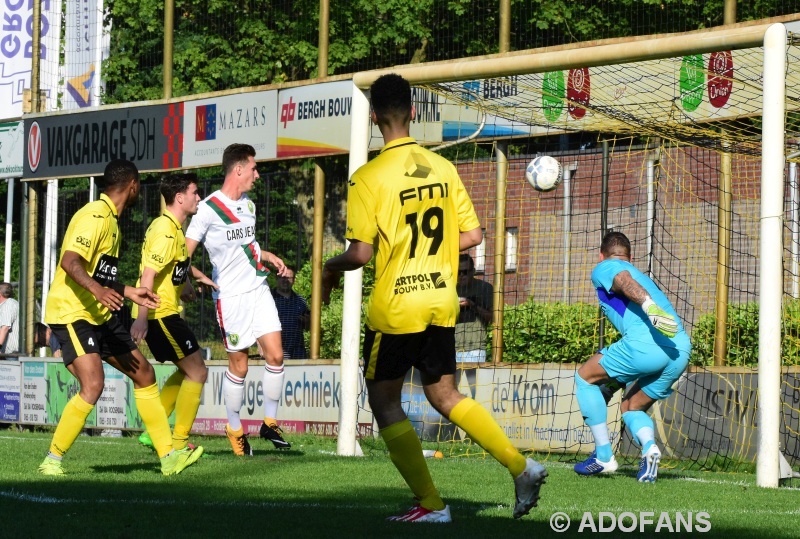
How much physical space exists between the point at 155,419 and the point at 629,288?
3.34 meters

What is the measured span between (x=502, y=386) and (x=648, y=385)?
3761 mm

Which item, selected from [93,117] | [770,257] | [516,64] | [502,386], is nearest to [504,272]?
[502,386]

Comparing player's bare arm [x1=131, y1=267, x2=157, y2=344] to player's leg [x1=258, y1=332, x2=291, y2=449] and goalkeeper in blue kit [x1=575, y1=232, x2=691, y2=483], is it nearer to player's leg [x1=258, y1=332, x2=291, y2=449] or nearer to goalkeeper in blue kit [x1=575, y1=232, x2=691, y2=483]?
player's leg [x1=258, y1=332, x2=291, y2=449]

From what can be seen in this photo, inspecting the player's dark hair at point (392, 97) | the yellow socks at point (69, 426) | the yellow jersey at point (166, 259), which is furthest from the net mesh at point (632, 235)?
the yellow socks at point (69, 426)

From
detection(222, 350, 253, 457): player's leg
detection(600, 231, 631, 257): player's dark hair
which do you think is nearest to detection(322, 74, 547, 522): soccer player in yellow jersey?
detection(600, 231, 631, 257): player's dark hair

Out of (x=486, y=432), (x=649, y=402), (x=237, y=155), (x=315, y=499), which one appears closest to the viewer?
(x=486, y=432)

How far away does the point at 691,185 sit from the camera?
1316 centimetres

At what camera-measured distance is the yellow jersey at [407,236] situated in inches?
245

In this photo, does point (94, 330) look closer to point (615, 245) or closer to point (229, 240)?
point (229, 240)

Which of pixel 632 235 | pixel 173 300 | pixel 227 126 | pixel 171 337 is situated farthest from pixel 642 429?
pixel 227 126

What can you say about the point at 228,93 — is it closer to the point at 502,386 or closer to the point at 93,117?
the point at 93,117

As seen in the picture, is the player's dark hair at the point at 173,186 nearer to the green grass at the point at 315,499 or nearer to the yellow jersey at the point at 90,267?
the yellow jersey at the point at 90,267

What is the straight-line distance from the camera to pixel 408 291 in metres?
6.21

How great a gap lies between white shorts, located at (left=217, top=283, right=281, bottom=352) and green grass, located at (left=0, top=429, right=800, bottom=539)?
0.97 metres
